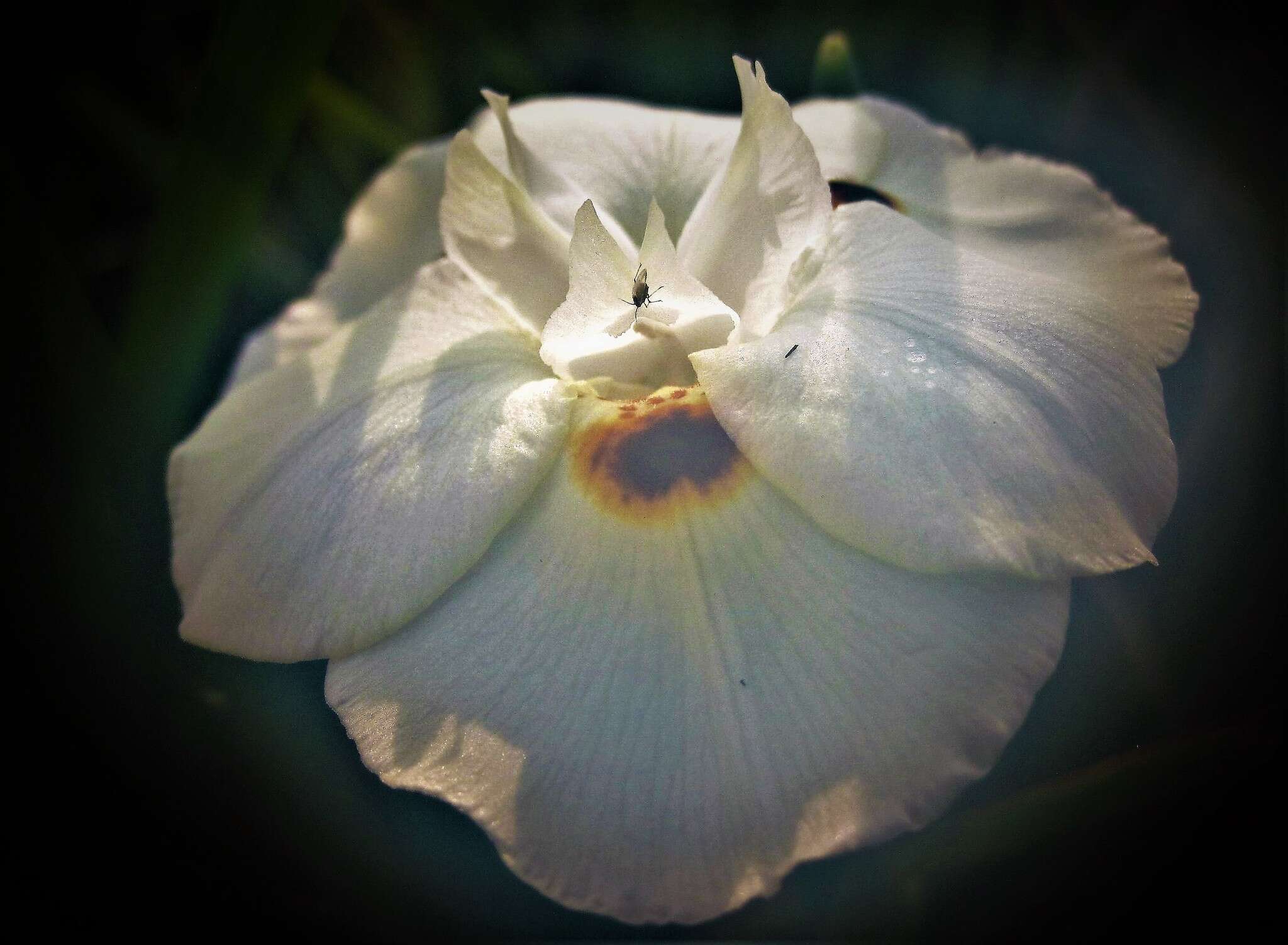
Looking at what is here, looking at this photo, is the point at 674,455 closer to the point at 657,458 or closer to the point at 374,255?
the point at 657,458

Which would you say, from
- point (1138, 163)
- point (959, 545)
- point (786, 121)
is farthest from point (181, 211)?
point (1138, 163)

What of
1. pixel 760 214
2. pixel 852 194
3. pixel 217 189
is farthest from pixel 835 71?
pixel 217 189

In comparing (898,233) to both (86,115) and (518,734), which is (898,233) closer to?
(518,734)

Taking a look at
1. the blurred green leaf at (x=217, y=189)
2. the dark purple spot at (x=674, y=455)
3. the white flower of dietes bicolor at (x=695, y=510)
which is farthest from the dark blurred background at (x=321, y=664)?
the dark purple spot at (x=674, y=455)

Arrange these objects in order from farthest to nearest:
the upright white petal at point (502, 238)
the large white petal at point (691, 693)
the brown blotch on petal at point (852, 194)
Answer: the brown blotch on petal at point (852, 194) < the upright white petal at point (502, 238) < the large white petal at point (691, 693)

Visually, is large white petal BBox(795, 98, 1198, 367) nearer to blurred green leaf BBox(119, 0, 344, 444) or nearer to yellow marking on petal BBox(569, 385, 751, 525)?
yellow marking on petal BBox(569, 385, 751, 525)

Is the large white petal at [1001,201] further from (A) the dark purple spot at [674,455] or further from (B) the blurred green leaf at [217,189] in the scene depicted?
(B) the blurred green leaf at [217,189]

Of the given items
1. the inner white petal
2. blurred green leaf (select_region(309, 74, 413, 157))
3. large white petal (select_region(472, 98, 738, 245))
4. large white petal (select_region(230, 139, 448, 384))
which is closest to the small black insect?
the inner white petal
